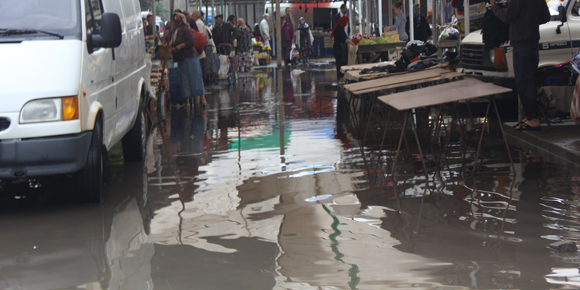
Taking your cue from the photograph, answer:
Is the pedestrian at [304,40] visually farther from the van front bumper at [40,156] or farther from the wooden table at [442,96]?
the van front bumper at [40,156]

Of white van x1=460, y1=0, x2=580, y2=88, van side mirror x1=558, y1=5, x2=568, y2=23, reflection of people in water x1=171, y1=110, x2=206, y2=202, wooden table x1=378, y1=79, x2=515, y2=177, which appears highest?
van side mirror x1=558, y1=5, x2=568, y2=23

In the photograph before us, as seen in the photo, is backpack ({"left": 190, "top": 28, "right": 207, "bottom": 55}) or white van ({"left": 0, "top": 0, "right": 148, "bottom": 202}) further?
backpack ({"left": 190, "top": 28, "right": 207, "bottom": 55})

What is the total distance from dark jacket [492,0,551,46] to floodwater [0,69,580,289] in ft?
4.56

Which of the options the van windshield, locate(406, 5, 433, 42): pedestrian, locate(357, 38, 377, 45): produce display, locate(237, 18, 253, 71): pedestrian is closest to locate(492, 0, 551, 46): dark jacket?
the van windshield

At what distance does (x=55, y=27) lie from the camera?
5.34 meters

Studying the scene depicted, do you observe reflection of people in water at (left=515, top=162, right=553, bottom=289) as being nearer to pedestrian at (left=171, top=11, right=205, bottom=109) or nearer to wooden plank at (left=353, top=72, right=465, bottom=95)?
wooden plank at (left=353, top=72, right=465, bottom=95)

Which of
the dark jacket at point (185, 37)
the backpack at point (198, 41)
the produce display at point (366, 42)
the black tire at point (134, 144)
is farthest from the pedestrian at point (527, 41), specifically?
the produce display at point (366, 42)

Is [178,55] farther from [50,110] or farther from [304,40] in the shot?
[304,40]

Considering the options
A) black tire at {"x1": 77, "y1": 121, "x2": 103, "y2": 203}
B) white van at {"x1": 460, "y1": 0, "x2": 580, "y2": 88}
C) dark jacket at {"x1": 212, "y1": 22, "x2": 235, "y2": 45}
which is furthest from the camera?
dark jacket at {"x1": 212, "y1": 22, "x2": 235, "y2": 45}

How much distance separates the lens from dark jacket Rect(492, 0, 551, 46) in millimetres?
7586

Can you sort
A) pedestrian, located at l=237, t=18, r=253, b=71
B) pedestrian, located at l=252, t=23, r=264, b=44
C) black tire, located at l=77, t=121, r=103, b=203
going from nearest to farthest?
1. black tire, located at l=77, t=121, r=103, b=203
2. pedestrian, located at l=237, t=18, r=253, b=71
3. pedestrian, located at l=252, t=23, r=264, b=44

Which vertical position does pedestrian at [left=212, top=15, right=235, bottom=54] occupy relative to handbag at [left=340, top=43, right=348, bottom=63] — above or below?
above

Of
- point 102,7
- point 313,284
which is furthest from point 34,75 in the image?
point 313,284

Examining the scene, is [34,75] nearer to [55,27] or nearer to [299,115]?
[55,27]
